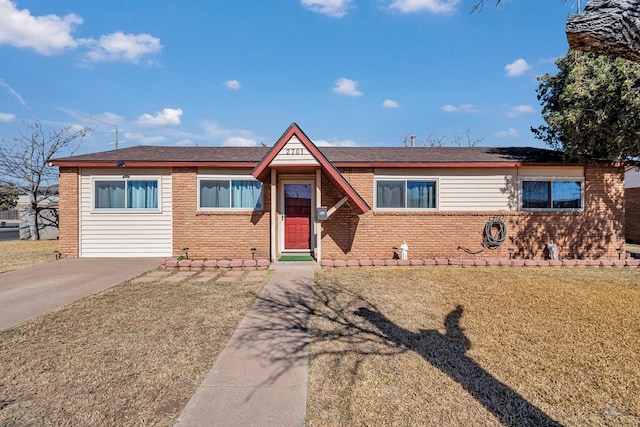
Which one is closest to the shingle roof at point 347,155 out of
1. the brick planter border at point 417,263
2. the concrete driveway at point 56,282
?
the brick planter border at point 417,263

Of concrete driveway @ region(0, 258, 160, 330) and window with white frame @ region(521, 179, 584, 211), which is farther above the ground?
window with white frame @ region(521, 179, 584, 211)

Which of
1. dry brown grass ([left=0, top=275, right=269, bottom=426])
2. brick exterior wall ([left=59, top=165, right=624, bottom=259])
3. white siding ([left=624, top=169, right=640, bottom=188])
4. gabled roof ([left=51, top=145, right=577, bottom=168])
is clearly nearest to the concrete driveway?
dry brown grass ([left=0, top=275, right=269, bottom=426])

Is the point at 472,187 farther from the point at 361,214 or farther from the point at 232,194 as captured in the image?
the point at 232,194

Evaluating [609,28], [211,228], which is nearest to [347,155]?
[211,228]

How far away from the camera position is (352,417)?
2.60 m

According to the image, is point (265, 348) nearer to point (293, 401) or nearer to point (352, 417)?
point (293, 401)

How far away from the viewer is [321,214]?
9109mm

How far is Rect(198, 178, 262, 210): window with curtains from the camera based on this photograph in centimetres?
1009

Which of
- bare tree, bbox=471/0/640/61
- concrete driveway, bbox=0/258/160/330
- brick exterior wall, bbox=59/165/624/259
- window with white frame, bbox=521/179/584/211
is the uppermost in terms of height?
bare tree, bbox=471/0/640/61

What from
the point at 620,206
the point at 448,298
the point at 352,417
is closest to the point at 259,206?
the point at 448,298

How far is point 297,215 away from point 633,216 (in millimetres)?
16804

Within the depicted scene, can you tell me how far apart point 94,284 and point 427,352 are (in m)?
7.03

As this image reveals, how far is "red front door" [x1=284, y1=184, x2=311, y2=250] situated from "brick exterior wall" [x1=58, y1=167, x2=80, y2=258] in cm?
665

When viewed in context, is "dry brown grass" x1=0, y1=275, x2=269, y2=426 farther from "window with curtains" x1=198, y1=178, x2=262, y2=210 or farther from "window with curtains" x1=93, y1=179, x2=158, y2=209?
"window with curtains" x1=93, y1=179, x2=158, y2=209
